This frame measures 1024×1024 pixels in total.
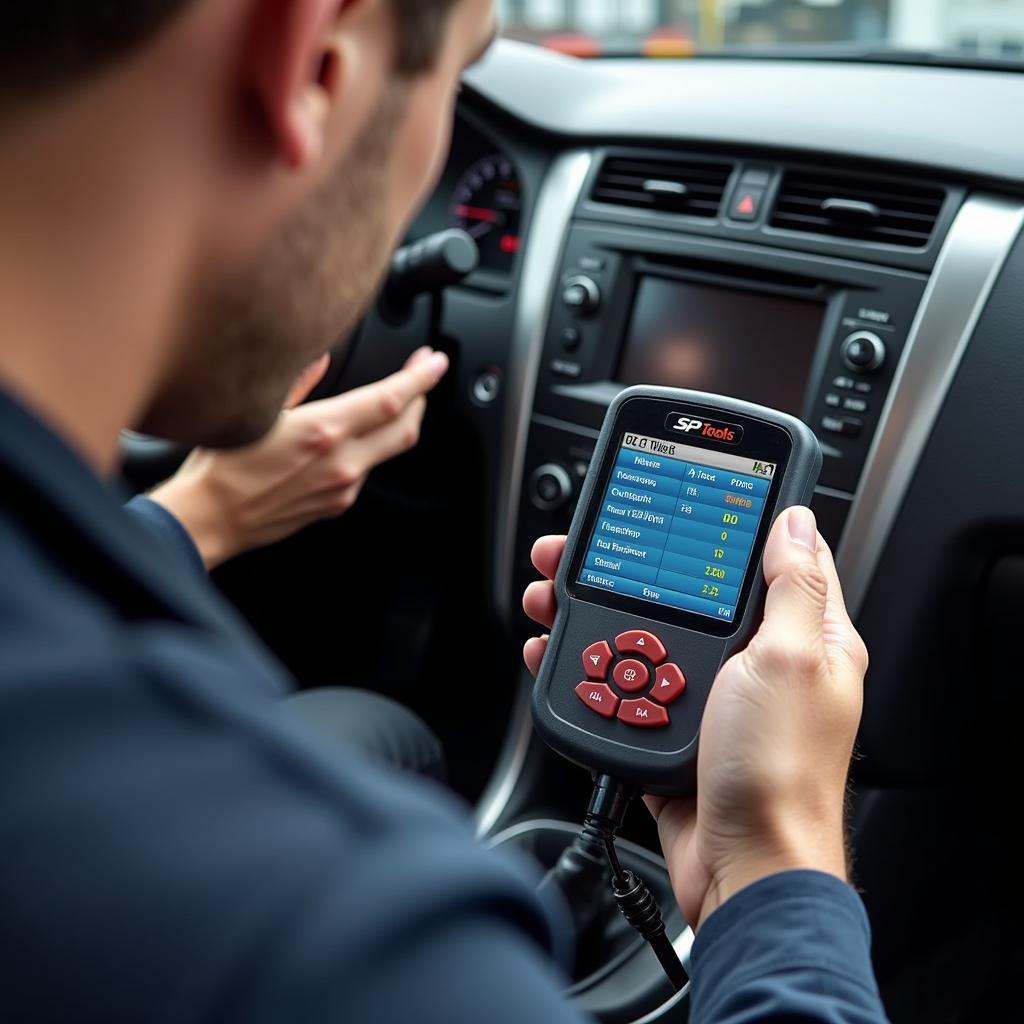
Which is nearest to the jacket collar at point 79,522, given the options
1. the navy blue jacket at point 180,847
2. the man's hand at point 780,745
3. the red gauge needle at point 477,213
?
the navy blue jacket at point 180,847

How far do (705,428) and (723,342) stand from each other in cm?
46

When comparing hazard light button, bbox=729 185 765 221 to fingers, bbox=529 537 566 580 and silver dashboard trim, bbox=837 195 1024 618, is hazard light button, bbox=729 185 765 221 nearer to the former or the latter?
silver dashboard trim, bbox=837 195 1024 618

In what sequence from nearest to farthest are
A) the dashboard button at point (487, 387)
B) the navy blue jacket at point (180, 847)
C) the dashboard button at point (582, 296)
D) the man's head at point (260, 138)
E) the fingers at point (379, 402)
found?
the navy blue jacket at point (180, 847)
the man's head at point (260, 138)
the fingers at point (379, 402)
the dashboard button at point (582, 296)
the dashboard button at point (487, 387)

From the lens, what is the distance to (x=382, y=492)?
77.0 inches

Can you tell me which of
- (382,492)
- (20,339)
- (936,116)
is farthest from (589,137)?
(20,339)

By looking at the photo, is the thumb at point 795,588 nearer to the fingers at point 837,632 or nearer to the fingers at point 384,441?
the fingers at point 837,632

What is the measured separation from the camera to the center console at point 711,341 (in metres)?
1.40

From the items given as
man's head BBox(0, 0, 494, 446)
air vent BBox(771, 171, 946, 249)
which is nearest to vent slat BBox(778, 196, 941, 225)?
air vent BBox(771, 171, 946, 249)

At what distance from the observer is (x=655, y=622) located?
3.56 feet

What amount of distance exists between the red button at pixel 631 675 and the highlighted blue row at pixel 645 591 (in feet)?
0.20

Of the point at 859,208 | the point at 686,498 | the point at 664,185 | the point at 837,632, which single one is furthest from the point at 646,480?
the point at 664,185

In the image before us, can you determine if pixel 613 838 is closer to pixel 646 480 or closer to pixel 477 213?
pixel 646 480

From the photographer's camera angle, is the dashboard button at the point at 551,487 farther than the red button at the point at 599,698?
Yes

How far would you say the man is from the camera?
1.27 feet
